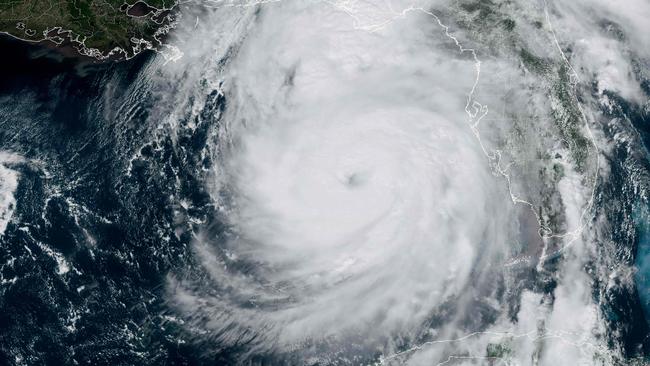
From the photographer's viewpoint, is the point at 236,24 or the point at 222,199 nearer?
the point at 222,199

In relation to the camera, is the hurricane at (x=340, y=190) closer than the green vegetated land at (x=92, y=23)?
Yes

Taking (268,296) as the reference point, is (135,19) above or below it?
above

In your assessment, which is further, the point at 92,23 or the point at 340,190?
the point at 92,23

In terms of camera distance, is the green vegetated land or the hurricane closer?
the hurricane

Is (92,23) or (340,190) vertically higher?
(340,190)

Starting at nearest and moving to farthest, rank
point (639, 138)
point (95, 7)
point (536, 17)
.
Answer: point (639, 138) < point (536, 17) < point (95, 7)

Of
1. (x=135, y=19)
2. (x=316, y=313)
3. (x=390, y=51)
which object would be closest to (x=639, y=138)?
(x=390, y=51)

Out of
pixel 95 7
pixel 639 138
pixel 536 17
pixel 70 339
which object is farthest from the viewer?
pixel 95 7

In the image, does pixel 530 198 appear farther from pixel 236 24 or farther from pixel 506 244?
pixel 236 24
